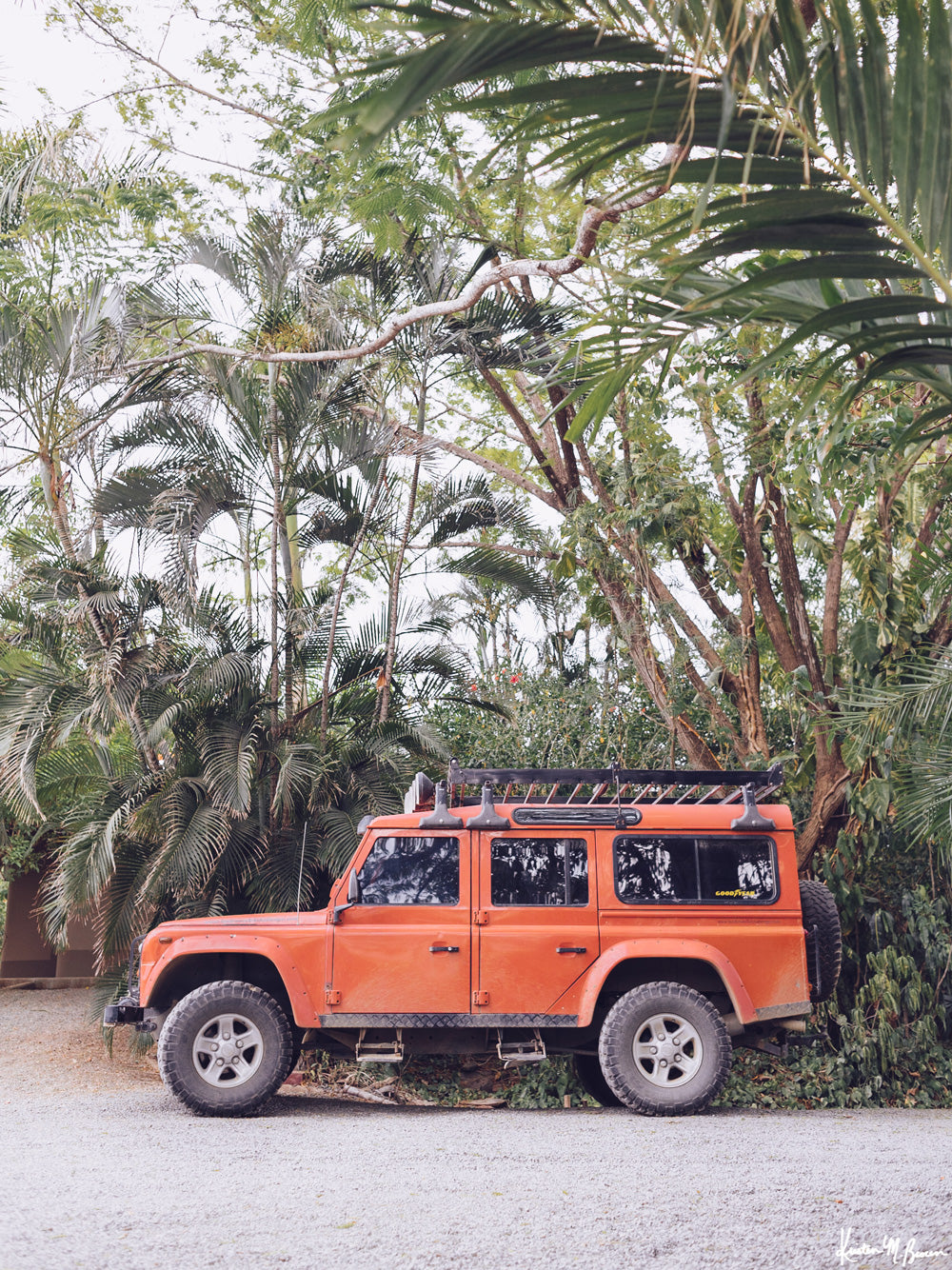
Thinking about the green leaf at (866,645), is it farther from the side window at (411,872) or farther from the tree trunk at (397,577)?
the tree trunk at (397,577)

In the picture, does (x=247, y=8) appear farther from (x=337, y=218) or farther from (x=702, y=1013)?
(x=702, y=1013)

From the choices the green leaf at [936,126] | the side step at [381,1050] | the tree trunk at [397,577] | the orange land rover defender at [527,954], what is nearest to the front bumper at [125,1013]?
the orange land rover defender at [527,954]

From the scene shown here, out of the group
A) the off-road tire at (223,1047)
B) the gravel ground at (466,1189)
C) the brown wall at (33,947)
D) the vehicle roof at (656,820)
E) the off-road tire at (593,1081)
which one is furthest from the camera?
the brown wall at (33,947)

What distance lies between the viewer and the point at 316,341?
960 cm

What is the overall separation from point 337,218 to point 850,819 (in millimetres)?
7119

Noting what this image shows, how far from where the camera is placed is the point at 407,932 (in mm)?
6770

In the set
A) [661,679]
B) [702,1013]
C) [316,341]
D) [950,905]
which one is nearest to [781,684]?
[661,679]

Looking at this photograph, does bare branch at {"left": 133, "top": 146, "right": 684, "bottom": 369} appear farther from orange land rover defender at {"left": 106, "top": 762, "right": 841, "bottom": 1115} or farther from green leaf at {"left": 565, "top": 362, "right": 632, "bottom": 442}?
green leaf at {"left": 565, "top": 362, "right": 632, "bottom": 442}

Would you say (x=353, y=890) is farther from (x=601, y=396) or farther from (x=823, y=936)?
(x=601, y=396)

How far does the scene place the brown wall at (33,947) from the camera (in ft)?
48.6

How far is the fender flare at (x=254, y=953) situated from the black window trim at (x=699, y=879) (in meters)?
2.07

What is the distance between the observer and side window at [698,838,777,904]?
272 inches

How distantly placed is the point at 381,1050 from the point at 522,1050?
2.93 feet

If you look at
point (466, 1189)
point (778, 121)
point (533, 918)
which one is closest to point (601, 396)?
point (778, 121)
